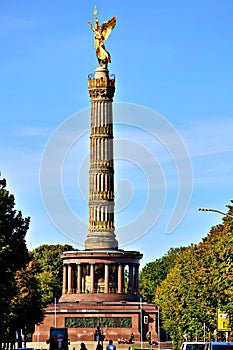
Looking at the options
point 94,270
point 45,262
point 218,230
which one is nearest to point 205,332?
point 218,230

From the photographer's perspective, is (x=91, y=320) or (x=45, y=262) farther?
(x=45, y=262)

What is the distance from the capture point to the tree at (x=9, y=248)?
75.4 metres

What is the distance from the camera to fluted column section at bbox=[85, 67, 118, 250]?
529ft

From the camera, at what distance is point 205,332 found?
111 m

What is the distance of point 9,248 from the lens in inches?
3004

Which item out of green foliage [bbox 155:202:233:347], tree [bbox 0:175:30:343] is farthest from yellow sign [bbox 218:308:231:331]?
tree [bbox 0:175:30:343]

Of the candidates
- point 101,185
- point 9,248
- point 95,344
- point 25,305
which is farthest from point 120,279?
point 9,248

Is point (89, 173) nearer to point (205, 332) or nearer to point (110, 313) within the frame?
point (110, 313)

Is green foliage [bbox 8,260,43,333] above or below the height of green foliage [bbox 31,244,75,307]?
below

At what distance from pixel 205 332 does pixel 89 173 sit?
181 ft

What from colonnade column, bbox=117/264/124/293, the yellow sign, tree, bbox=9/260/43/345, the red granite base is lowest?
the yellow sign

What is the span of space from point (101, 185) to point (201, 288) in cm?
6126

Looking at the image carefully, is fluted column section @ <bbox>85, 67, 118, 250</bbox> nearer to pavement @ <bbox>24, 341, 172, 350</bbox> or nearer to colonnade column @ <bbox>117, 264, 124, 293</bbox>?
colonnade column @ <bbox>117, 264, 124, 293</bbox>

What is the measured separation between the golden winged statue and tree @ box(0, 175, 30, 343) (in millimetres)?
89191
